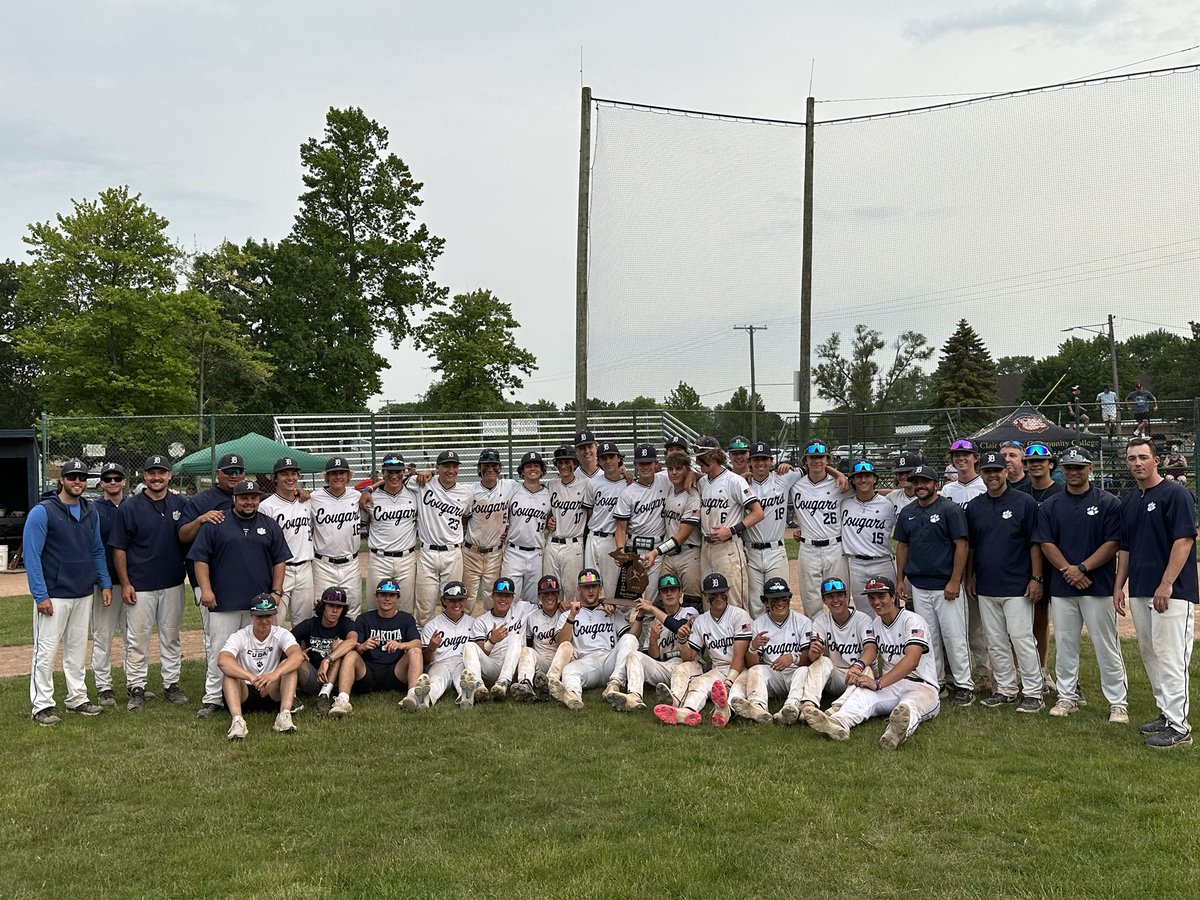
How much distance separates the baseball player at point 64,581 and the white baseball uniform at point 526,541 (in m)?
3.37

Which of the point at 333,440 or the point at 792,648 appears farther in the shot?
the point at 333,440

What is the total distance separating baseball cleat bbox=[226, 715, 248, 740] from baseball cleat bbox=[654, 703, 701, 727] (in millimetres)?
2909

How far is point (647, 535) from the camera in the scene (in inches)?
342

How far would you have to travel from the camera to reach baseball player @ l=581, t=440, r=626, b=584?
873 centimetres

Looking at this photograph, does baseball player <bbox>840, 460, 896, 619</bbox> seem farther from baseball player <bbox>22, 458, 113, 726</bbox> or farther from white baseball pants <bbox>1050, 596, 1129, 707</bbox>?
baseball player <bbox>22, 458, 113, 726</bbox>

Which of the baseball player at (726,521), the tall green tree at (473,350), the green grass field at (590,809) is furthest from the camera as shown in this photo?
the tall green tree at (473,350)

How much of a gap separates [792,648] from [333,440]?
55.8ft

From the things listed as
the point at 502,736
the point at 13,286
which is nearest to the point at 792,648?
the point at 502,736

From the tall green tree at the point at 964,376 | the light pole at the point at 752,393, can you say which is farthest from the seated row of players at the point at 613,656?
the tall green tree at the point at 964,376

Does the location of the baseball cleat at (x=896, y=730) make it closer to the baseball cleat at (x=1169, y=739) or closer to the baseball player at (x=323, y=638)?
the baseball cleat at (x=1169, y=739)


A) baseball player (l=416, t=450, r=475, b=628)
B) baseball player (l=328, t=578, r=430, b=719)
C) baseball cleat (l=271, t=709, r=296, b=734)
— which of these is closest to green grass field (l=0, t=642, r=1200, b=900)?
baseball cleat (l=271, t=709, r=296, b=734)

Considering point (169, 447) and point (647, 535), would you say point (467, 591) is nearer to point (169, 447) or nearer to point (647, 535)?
point (647, 535)

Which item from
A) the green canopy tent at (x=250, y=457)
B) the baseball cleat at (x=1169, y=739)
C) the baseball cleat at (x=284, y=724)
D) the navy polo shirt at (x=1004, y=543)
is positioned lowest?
the baseball cleat at (x=284, y=724)

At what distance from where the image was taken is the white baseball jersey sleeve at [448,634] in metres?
7.81
